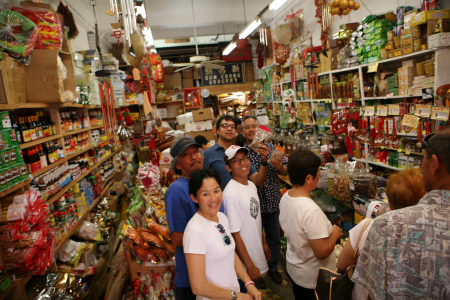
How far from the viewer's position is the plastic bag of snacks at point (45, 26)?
2729 mm

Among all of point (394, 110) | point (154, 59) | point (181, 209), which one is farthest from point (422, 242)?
point (154, 59)

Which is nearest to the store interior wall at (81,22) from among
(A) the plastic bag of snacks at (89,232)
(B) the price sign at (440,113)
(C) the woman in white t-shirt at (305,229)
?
(A) the plastic bag of snacks at (89,232)

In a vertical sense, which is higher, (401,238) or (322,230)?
(401,238)

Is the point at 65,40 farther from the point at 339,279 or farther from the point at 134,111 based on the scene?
the point at 134,111

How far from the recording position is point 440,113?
2816 mm

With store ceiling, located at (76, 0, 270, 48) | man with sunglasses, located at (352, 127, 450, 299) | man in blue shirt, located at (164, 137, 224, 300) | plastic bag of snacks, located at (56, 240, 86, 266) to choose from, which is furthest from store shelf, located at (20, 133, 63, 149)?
store ceiling, located at (76, 0, 270, 48)

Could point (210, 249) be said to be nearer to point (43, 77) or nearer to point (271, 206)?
point (271, 206)

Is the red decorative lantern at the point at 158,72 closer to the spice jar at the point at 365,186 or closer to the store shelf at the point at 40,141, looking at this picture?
the store shelf at the point at 40,141

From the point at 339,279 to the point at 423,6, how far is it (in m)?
3.09

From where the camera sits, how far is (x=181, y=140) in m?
2.22

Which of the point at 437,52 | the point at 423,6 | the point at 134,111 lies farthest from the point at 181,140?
the point at 134,111

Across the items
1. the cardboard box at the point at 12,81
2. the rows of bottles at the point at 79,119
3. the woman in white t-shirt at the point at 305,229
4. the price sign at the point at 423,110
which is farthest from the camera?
the rows of bottles at the point at 79,119

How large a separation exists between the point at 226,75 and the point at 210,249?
1099cm

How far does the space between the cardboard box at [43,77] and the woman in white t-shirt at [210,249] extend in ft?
6.81
